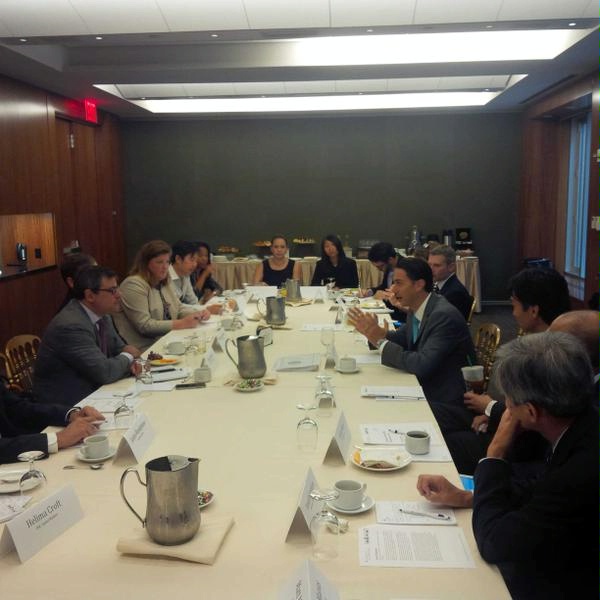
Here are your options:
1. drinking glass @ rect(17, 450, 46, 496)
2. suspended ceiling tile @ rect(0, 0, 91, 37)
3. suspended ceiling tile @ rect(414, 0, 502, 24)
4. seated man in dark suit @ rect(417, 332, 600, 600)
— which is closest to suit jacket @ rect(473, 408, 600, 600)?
seated man in dark suit @ rect(417, 332, 600, 600)

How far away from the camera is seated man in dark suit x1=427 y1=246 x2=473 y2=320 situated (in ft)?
15.3

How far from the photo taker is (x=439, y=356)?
10.7ft

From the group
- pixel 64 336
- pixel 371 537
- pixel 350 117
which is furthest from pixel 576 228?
pixel 371 537

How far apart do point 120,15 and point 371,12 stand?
5.70 feet

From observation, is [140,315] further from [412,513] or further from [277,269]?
[412,513]

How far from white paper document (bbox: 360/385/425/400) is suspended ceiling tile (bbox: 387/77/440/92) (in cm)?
564

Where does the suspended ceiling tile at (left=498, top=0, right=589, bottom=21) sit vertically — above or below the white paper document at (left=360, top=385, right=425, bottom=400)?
above

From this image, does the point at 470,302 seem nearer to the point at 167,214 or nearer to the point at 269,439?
the point at 269,439

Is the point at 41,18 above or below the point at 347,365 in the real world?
above

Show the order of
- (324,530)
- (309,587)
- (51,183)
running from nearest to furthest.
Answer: (309,587)
(324,530)
(51,183)

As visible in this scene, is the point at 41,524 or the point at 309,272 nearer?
the point at 41,524

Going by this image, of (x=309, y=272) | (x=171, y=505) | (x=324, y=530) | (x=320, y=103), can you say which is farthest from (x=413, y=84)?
(x=171, y=505)

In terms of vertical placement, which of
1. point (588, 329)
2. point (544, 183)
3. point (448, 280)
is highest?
point (544, 183)

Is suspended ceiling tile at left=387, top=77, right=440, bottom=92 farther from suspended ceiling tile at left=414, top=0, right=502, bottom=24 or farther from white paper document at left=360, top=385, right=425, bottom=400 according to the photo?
white paper document at left=360, top=385, right=425, bottom=400
